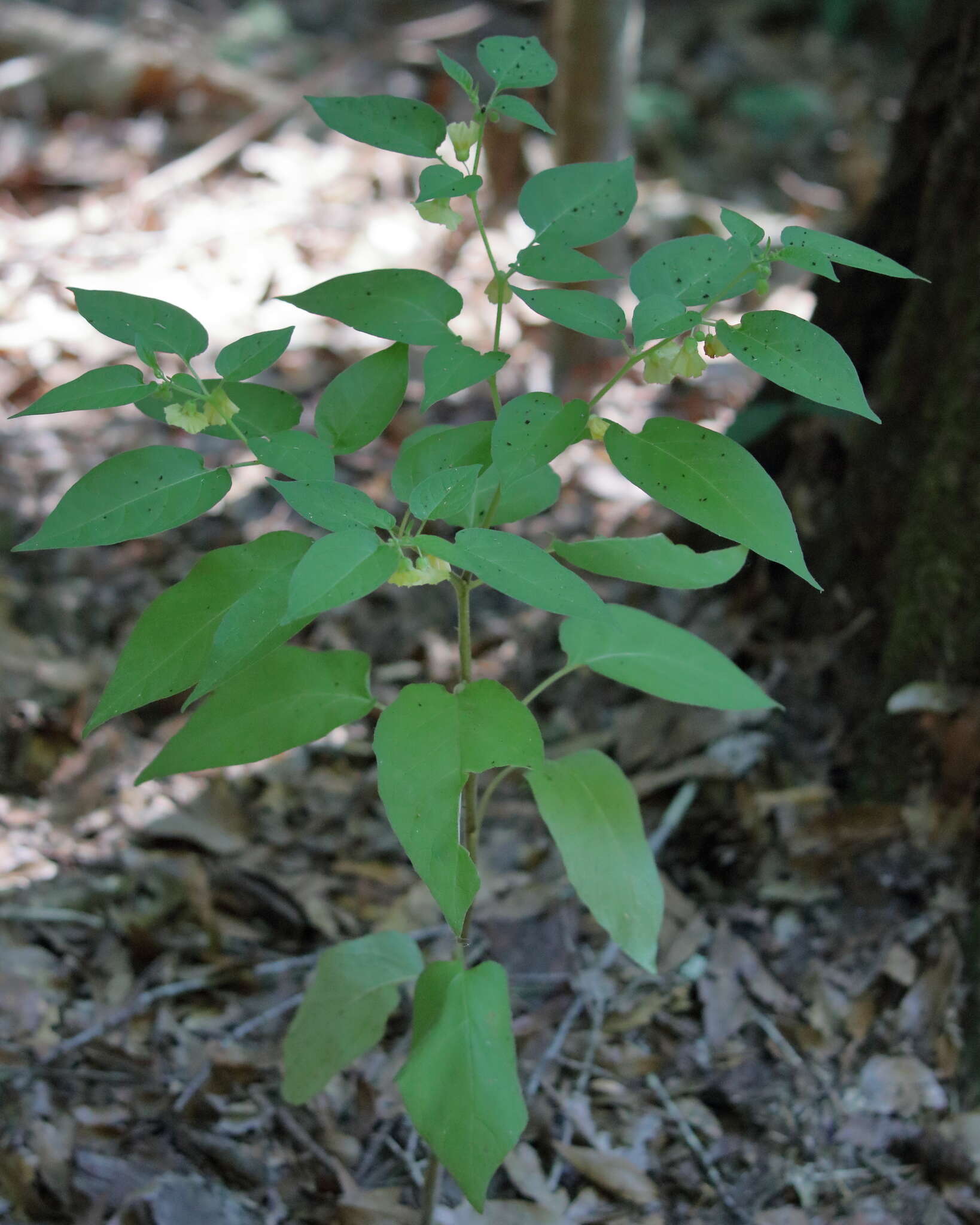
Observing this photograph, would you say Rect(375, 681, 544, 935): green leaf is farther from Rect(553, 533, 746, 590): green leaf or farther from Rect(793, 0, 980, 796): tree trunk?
Rect(793, 0, 980, 796): tree trunk

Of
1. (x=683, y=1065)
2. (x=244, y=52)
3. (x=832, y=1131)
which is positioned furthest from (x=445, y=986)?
(x=244, y=52)

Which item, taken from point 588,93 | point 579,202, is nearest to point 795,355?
point 579,202

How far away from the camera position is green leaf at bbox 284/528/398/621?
0.84 meters

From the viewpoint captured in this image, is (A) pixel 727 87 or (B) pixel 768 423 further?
(A) pixel 727 87

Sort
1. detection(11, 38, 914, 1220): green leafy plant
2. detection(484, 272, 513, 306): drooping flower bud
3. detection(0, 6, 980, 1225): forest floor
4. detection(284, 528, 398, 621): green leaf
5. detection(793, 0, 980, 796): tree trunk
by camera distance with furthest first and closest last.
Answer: detection(793, 0, 980, 796): tree trunk < detection(0, 6, 980, 1225): forest floor < detection(484, 272, 513, 306): drooping flower bud < detection(11, 38, 914, 1220): green leafy plant < detection(284, 528, 398, 621): green leaf

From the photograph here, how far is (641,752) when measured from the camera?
7.03 feet

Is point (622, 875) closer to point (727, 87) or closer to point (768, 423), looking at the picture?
point (768, 423)

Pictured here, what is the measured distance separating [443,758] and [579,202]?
0.63m

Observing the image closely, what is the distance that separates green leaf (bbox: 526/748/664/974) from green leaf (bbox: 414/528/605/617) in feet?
1.21

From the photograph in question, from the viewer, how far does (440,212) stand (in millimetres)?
1068

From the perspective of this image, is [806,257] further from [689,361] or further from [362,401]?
[362,401]

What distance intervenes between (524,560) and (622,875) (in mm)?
470

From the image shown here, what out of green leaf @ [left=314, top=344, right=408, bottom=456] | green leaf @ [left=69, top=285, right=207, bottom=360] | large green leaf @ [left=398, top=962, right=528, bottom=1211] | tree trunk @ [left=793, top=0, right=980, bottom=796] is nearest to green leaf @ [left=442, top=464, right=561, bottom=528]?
green leaf @ [left=314, top=344, right=408, bottom=456]

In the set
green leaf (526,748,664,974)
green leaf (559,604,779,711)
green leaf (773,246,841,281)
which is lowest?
green leaf (526,748,664,974)
